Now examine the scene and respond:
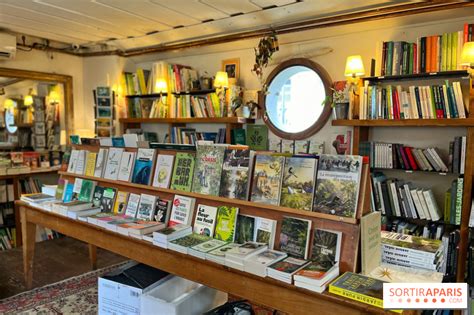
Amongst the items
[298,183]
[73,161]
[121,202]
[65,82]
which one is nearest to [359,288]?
[298,183]

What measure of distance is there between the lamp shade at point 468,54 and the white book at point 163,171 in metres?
2.05

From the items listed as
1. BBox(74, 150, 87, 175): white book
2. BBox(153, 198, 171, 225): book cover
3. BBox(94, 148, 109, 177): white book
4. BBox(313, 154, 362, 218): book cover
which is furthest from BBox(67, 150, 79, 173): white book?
BBox(313, 154, 362, 218): book cover

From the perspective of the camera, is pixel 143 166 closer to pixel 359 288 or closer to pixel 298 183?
pixel 298 183

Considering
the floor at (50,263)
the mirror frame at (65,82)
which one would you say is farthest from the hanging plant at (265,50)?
the mirror frame at (65,82)

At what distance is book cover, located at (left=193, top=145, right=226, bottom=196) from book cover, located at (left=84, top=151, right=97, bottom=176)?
1070 mm

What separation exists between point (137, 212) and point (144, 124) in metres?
2.54

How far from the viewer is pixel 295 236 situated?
1769 mm

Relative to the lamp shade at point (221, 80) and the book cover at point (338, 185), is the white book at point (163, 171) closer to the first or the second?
the book cover at point (338, 185)

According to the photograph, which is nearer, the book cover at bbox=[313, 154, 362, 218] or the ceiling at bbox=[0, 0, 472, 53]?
the book cover at bbox=[313, 154, 362, 218]

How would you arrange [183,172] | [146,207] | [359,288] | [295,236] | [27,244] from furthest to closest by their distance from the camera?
1. [27,244]
2. [146,207]
3. [183,172]
4. [295,236]
5. [359,288]

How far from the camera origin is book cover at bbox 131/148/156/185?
95.4 inches

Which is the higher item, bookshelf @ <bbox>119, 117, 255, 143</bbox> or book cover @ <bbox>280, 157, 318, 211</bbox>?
bookshelf @ <bbox>119, 117, 255, 143</bbox>

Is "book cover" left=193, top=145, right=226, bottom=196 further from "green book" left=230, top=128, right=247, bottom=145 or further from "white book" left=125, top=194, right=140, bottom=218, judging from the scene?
"green book" left=230, top=128, right=247, bottom=145

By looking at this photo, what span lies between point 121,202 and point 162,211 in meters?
0.44
